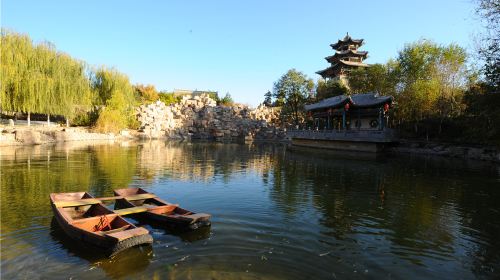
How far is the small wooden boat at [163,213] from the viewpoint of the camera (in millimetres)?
7824

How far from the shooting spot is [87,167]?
60.3 feet

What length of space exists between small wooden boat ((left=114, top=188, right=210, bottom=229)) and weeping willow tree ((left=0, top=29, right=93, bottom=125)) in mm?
→ 28323

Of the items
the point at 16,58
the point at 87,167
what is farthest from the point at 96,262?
→ the point at 16,58

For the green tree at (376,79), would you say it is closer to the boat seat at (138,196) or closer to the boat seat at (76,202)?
the boat seat at (138,196)

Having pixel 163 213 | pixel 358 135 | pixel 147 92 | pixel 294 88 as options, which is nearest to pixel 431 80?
pixel 358 135

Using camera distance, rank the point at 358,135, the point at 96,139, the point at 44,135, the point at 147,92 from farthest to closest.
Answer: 1. the point at 147,92
2. the point at 96,139
3. the point at 44,135
4. the point at 358,135

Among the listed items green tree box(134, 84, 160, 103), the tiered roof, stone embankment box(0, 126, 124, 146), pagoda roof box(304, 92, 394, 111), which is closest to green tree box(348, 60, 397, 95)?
pagoda roof box(304, 92, 394, 111)

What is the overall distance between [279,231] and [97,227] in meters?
4.30

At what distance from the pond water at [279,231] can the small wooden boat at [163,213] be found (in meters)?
0.26

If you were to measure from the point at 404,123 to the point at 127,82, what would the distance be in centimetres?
4095

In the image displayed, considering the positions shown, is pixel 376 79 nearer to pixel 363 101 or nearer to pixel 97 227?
pixel 363 101

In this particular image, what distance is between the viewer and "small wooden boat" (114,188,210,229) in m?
7.82

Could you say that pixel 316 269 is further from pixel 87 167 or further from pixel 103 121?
pixel 103 121

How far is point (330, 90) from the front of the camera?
51344 millimetres
